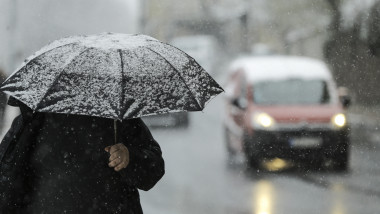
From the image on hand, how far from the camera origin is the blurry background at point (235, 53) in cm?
898

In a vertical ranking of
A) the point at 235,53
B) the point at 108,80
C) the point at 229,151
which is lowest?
Answer: the point at 229,151

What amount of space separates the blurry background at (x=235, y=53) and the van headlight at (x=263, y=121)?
723mm

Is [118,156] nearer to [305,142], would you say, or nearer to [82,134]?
[82,134]

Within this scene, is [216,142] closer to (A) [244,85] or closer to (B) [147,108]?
(A) [244,85]

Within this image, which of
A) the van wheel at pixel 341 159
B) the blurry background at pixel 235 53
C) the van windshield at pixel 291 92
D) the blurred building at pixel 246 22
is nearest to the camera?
the blurry background at pixel 235 53

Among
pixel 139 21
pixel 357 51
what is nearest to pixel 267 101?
pixel 357 51

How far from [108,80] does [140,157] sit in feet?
1.12

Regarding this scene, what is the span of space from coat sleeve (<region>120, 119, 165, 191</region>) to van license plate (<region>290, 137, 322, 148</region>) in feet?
27.1

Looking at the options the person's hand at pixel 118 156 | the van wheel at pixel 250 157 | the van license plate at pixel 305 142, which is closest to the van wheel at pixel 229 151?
the van wheel at pixel 250 157

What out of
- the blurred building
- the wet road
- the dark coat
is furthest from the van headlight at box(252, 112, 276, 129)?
the blurred building

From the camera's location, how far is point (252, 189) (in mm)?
9680

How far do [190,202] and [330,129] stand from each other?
3.56 meters

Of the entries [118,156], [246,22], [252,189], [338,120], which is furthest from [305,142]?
[246,22]

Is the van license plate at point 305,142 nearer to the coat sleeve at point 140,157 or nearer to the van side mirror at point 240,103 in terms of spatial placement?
the van side mirror at point 240,103
